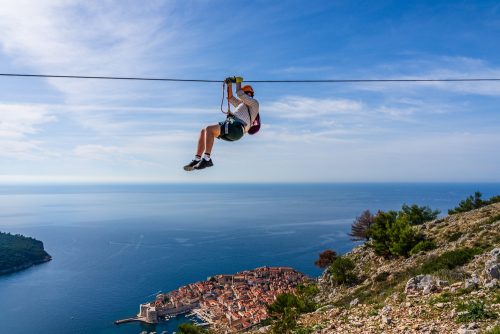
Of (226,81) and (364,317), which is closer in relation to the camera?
(226,81)

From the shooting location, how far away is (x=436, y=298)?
6.61 m

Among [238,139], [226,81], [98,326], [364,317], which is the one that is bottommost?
[98,326]

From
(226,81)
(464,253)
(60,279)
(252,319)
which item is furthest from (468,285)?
(60,279)

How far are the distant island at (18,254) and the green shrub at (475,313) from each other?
60.4 meters

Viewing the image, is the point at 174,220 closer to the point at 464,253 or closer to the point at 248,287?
the point at 248,287

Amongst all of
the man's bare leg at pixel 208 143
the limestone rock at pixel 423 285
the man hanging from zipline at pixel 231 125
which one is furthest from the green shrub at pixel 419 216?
the man's bare leg at pixel 208 143

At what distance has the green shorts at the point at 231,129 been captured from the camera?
4.73 meters

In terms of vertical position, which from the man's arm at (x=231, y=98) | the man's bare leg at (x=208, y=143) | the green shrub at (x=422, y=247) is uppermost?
the man's arm at (x=231, y=98)

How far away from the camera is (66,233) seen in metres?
78.6

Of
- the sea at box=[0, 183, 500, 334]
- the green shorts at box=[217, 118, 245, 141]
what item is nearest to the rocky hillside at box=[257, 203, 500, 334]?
the green shorts at box=[217, 118, 245, 141]

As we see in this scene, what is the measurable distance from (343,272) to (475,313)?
9.49m

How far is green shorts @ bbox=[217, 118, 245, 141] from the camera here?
4.73m

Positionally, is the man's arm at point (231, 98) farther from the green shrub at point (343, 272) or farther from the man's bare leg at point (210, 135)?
the green shrub at point (343, 272)

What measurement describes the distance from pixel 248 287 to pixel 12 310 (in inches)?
952
